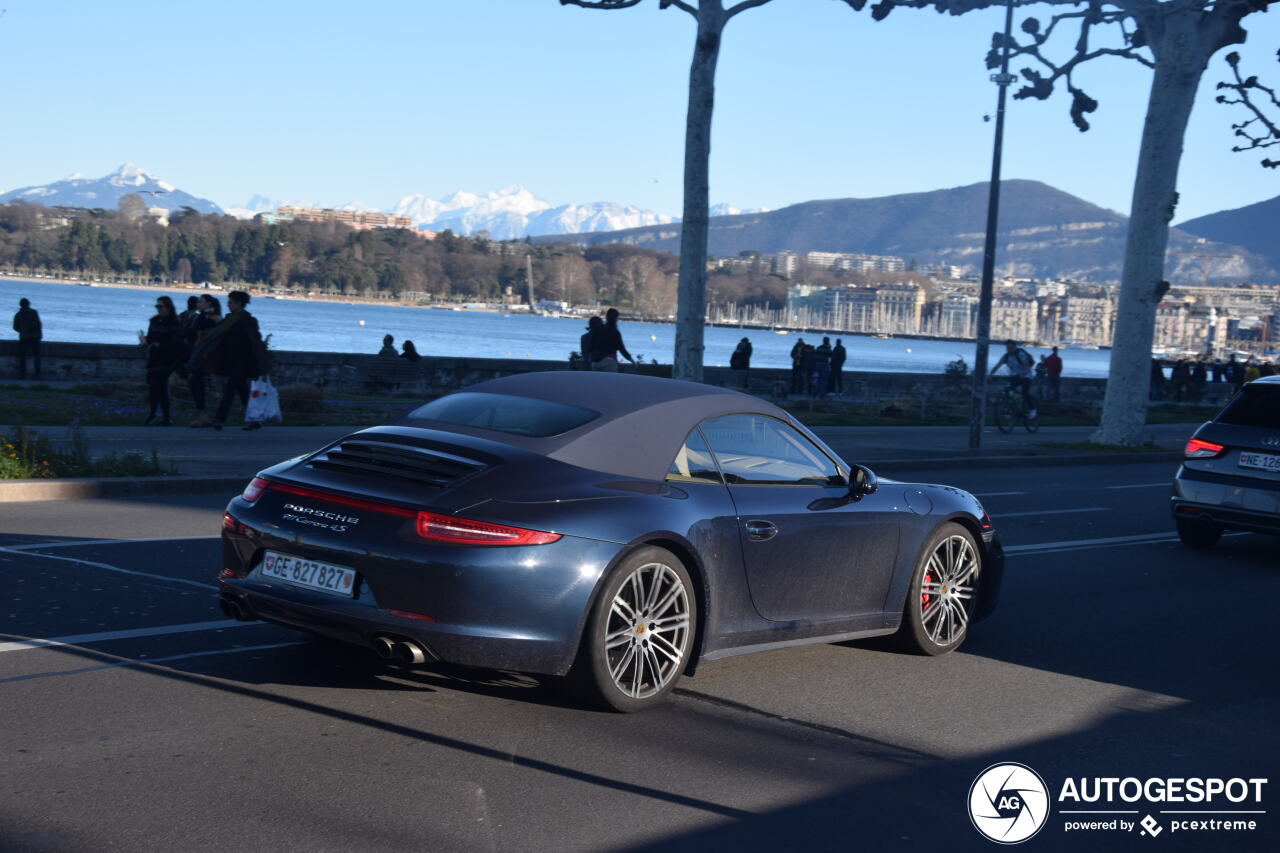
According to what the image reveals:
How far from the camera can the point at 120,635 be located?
707 cm

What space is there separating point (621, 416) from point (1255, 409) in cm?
850

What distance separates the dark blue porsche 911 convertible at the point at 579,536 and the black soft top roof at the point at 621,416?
11mm

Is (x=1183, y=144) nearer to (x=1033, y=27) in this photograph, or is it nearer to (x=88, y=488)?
(x=1033, y=27)

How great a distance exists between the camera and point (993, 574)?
838cm

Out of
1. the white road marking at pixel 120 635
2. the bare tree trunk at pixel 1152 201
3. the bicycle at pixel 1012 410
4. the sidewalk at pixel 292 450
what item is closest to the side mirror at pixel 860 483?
the white road marking at pixel 120 635

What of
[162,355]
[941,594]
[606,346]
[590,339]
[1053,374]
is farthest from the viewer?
[1053,374]

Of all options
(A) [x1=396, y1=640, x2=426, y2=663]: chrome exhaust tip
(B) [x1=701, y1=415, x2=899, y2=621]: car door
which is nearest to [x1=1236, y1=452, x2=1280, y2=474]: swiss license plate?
(B) [x1=701, y1=415, x2=899, y2=621]: car door

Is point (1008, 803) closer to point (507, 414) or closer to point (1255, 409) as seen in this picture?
point (507, 414)

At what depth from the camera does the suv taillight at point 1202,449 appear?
42.8ft

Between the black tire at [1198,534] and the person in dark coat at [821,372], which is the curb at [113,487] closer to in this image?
the black tire at [1198,534]

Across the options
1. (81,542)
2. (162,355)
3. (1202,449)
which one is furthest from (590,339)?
(81,542)

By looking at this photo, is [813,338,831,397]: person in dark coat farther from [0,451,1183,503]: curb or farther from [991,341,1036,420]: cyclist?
[0,451,1183,503]: curb

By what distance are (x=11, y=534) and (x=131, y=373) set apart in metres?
17.8

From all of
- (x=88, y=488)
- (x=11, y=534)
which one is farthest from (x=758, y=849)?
(x=88, y=488)
